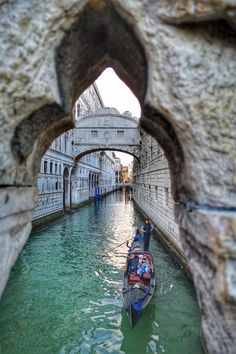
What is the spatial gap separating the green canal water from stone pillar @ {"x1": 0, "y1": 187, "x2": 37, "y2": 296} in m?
2.96

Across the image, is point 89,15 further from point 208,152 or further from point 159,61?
point 208,152

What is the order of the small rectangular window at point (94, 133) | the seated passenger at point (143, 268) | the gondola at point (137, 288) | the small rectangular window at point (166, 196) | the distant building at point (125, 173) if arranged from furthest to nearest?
the distant building at point (125, 173) → the small rectangular window at point (94, 133) → the small rectangular window at point (166, 196) → the seated passenger at point (143, 268) → the gondola at point (137, 288)

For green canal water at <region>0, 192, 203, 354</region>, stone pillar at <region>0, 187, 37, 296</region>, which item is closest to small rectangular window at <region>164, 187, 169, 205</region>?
green canal water at <region>0, 192, 203, 354</region>

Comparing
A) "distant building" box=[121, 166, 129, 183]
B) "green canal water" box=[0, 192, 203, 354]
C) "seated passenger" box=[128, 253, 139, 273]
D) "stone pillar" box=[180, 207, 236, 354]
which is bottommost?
"green canal water" box=[0, 192, 203, 354]

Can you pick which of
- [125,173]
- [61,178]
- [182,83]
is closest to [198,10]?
[182,83]

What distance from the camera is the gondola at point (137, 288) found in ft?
16.1

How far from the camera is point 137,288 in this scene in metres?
5.41

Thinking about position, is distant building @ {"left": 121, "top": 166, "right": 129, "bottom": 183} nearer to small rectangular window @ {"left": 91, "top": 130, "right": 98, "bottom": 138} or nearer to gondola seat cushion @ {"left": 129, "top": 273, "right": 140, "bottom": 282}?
small rectangular window @ {"left": 91, "top": 130, "right": 98, "bottom": 138}

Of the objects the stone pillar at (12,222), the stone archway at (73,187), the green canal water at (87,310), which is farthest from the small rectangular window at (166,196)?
the stone archway at (73,187)

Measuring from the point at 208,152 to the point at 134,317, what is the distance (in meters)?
4.21

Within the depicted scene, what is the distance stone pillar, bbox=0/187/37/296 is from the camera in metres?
2.07

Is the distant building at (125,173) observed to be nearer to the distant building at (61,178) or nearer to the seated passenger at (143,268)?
the distant building at (61,178)

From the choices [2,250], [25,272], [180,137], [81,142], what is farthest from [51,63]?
[81,142]

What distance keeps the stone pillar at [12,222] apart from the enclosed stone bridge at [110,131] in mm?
16495
